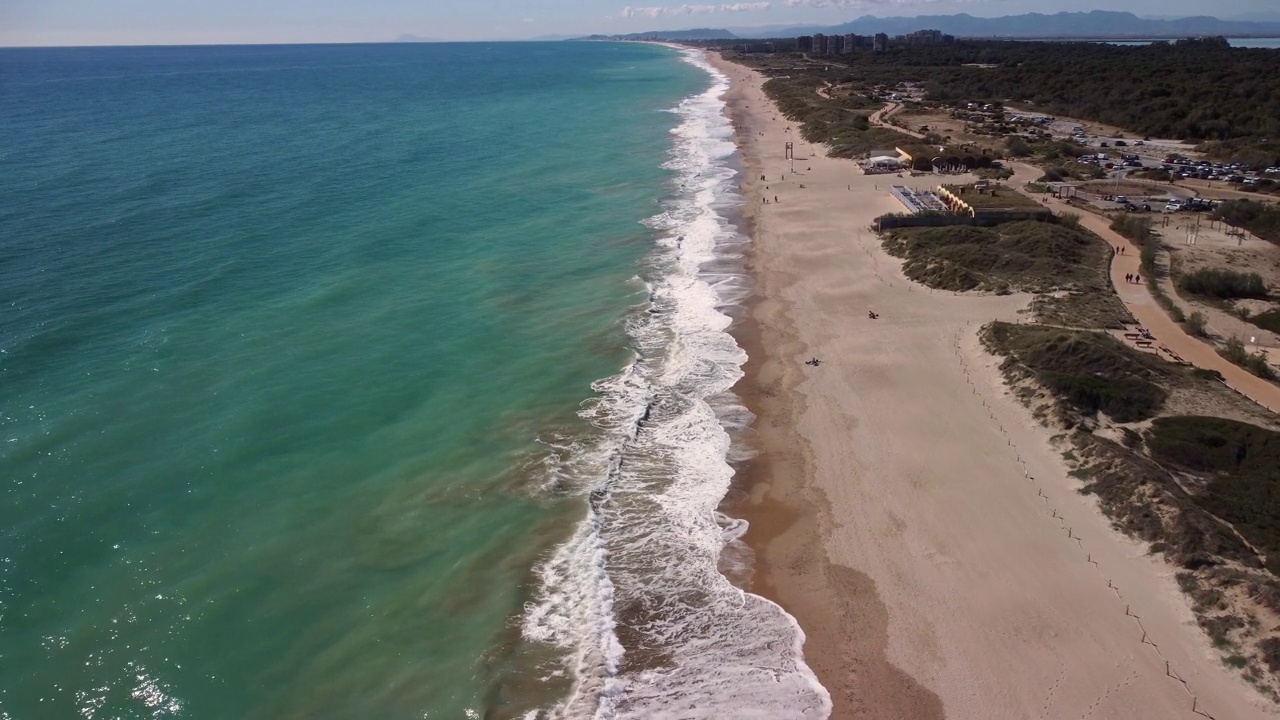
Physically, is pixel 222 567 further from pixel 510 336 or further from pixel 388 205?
pixel 388 205

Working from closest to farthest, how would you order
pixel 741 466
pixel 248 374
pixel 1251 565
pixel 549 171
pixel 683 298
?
pixel 1251 565
pixel 741 466
pixel 248 374
pixel 683 298
pixel 549 171

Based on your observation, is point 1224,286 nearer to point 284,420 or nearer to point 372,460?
point 372,460

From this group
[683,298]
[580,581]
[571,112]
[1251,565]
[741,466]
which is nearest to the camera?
[1251,565]

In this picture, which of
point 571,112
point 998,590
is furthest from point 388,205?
point 571,112

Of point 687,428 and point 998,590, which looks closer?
point 998,590

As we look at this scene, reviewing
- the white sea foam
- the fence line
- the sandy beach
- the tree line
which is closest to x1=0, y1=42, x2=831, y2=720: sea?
the white sea foam

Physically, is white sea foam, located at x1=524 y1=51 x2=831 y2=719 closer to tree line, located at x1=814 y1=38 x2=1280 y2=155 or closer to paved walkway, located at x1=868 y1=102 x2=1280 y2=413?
paved walkway, located at x1=868 y1=102 x2=1280 y2=413
